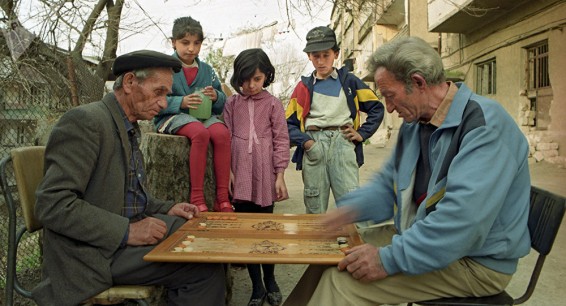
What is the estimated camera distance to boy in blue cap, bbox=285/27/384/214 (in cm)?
349

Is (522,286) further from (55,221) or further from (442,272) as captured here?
(55,221)

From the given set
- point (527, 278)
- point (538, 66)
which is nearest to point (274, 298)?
point (527, 278)

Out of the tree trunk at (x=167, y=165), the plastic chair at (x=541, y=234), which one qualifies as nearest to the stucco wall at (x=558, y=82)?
the tree trunk at (x=167, y=165)

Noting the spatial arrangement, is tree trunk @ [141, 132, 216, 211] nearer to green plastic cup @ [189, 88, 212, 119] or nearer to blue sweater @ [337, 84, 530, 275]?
green plastic cup @ [189, 88, 212, 119]

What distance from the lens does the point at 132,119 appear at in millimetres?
2188

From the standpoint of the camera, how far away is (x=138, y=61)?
2.07 metres

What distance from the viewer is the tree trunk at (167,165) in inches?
121

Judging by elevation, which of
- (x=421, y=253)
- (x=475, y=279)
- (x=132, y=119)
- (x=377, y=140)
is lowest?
(x=377, y=140)

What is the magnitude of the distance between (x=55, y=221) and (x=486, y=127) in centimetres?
162

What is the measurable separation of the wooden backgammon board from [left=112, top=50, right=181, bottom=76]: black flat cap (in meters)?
0.74

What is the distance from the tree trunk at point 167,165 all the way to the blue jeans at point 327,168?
76 centimetres

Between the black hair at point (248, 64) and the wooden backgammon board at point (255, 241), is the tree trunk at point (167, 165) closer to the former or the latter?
the black hair at point (248, 64)

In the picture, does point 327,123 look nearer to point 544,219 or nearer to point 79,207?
point 544,219

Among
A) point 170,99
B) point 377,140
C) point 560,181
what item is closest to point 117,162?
point 170,99
